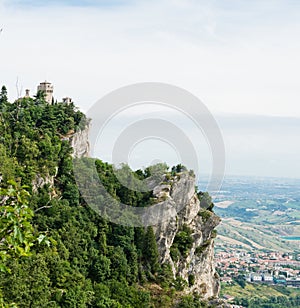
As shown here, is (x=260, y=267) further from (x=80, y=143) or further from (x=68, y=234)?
(x=68, y=234)

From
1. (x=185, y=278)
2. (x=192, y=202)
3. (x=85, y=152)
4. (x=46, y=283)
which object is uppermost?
(x=85, y=152)

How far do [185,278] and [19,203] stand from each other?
23.2 meters

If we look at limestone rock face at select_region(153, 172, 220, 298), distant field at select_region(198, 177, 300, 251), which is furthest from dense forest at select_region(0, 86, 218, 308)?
distant field at select_region(198, 177, 300, 251)

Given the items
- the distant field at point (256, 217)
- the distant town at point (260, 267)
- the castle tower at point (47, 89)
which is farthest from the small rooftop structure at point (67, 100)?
the distant field at point (256, 217)

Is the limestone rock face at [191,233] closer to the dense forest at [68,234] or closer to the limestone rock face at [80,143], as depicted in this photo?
the dense forest at [68,234]

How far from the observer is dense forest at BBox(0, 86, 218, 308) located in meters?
17.5

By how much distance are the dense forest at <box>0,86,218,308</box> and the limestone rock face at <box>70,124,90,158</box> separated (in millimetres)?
445

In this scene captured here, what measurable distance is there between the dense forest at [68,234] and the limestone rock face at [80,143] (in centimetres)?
44

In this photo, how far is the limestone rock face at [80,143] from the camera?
25.9 metres

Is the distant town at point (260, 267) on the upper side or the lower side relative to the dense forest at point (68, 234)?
lower

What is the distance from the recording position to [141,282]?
2280cm

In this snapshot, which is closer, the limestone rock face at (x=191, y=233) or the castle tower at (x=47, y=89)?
the limestone rock face at (x=191, y=233)

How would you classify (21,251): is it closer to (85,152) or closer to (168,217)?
(168,217)

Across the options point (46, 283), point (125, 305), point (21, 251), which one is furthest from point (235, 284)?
point (21, 251)
